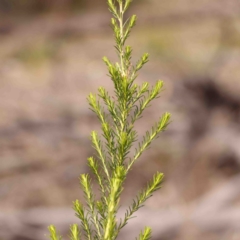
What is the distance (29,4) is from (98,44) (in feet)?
3.76

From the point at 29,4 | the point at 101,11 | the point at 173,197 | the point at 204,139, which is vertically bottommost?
the point at 173,197

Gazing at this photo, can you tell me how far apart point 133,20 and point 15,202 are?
345 cm

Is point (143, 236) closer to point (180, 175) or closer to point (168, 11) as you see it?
point (180, 175)

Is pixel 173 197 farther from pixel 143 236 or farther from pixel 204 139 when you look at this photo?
pixel 143 236

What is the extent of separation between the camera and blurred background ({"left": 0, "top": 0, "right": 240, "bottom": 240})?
3822 millimetres

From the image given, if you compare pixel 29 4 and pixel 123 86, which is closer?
pixel 123 86

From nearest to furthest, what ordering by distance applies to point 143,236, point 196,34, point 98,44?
point 143,236
point 98,44
point 196,34

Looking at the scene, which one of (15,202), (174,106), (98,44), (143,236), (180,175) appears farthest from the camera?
(98,44)

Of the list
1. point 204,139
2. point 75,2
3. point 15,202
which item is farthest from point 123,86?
point 75,2

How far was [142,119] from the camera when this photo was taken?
15.3 feet

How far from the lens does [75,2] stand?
253 inches

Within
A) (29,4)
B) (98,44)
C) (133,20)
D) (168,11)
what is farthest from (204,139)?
(133,20)

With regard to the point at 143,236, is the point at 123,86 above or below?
above

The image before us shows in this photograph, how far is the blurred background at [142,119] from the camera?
3822mm
